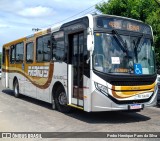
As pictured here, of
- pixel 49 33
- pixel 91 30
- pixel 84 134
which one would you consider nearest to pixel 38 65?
pixel 49 33

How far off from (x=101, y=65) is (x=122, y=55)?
79cm

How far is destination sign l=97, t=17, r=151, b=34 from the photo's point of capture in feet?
31.1

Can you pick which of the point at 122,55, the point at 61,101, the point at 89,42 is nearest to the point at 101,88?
the point at 122,55

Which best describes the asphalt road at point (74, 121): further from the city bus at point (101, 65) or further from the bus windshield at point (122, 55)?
the bus windshield at point (122, 55)

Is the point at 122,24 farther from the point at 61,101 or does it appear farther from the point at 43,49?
the point at 43,49

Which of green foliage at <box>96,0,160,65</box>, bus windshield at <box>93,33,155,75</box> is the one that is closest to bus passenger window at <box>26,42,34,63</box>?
bus windshield at <box>93,33,155,75</box>

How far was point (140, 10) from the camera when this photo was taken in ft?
63.7

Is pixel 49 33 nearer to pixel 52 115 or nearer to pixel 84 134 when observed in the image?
pixel 52 115

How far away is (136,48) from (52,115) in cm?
357

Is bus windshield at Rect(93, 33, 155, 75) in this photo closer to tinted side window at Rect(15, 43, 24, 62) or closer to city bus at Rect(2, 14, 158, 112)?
city bus at Rect(2, 14, 158, 112)

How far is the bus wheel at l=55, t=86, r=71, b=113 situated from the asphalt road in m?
0.24

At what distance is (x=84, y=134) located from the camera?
7.90 meters

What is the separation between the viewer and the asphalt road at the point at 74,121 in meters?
8.55

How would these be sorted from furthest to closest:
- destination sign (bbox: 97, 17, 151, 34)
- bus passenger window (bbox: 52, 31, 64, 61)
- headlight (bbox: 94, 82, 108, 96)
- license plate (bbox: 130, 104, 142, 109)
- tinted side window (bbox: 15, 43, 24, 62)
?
1. tinted side window (bbox: 15, 43, 24, 62)
2. bus passenger window (bbox: 52, 31, 64, 61)
3. destination sign (bbox: 97, 17, 151, 34)
4. license plate (bbox: 130, 104, 142, 109)
5. headlight (bbox: 94, 82, 108, 96)
